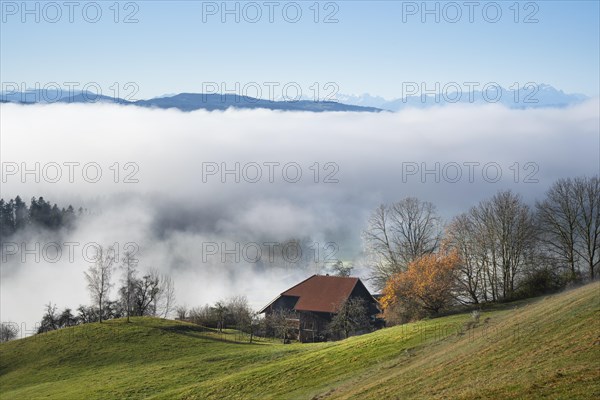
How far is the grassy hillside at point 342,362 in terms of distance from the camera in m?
27.2

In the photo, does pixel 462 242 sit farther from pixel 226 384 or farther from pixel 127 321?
pixel 127 321

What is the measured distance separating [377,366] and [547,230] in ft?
126

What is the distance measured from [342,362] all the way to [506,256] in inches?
1292

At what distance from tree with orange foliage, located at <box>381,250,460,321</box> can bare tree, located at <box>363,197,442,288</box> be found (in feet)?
56.3

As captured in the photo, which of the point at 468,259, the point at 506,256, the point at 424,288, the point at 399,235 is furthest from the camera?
the point at 399,235

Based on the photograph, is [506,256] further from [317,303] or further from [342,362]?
[317,303]

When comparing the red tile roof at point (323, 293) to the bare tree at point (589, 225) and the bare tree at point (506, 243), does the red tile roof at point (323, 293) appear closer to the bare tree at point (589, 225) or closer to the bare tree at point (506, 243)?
the bare tree at point (506, 243)

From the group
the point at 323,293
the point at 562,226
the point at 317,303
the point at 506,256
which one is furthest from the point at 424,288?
the point at 323,293

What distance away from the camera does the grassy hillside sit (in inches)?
1070

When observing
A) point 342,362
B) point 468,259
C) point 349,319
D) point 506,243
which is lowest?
point 349,319

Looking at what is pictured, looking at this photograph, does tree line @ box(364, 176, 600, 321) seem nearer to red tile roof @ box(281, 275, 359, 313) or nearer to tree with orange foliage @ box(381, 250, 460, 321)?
tree with orange foliage @ box(381, 250, 460, 321)

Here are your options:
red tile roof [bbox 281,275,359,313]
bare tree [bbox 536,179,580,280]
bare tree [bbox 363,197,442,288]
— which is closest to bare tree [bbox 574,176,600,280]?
bare tree [bbox 536,179,580,280]

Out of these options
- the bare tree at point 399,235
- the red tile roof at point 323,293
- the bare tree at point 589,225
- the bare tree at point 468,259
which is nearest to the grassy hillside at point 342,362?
the bare tree at point 468,259

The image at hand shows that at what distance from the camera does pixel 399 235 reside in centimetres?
8612
